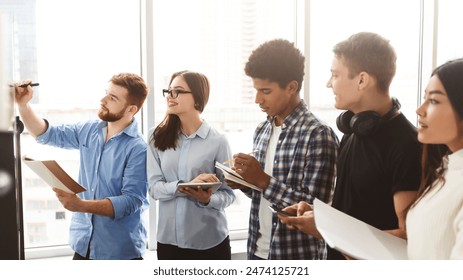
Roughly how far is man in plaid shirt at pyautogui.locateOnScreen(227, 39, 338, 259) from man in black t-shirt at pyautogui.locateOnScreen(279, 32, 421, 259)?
0.09 meters

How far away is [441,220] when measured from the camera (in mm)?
863

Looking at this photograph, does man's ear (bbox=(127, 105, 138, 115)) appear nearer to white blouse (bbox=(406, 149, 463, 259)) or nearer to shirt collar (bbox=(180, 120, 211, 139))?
shirt collar (bbox=(180, 120, 211, 139))

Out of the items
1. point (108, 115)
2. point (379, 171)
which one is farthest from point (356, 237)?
point (108, 115)

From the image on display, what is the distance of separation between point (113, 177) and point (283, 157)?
0.62m

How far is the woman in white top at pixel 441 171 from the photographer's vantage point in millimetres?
857

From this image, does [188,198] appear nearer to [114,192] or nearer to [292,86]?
[114,192]

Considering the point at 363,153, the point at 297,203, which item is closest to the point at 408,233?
the point at 363,153

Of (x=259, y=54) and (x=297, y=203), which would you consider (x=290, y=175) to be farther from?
(x=259, y=54)

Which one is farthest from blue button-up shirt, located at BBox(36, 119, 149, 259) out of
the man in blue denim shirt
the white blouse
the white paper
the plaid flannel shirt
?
the white blouse

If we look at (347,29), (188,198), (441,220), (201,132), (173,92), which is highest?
(347,29)

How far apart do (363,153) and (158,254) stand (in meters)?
0.84

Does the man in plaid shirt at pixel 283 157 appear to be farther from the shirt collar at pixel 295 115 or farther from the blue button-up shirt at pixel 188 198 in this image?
the blue button-up shirt at pixel 188 198

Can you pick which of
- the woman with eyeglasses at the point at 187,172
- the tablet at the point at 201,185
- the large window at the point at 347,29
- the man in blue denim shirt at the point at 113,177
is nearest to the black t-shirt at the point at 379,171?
the large window at the point at 347,29

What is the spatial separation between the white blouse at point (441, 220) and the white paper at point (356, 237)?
5 centimetres
